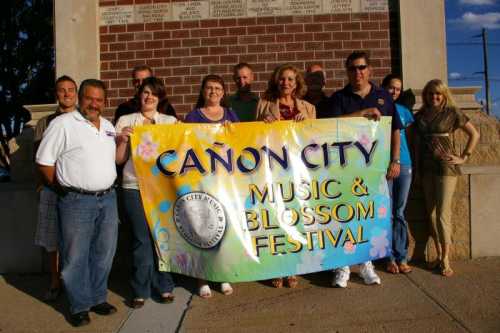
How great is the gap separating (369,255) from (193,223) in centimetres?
160

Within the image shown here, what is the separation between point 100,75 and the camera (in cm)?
582

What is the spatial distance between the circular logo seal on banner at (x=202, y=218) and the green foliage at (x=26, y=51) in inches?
382

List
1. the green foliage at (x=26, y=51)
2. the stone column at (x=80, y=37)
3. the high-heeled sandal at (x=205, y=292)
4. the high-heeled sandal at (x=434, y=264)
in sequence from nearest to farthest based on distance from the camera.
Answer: the high-heeled sandal at (x=205, y=292), the high-heeled sandal at (x=434, y=264), the stone column at (x=80, y=37), the green foliage at (x=26, y=51)

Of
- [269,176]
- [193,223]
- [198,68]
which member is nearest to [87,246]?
[193,223]

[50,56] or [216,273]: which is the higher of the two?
[50,56]

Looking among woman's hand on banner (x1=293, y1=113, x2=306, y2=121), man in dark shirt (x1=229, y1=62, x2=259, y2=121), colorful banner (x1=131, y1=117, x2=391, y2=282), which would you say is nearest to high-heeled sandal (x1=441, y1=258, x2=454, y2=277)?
colorful banner (x1=131, y1=117, x2=391, y2=282)

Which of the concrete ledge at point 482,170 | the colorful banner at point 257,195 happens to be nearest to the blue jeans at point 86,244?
the colorful banner at point 257,195

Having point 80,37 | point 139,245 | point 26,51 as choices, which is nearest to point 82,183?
point 139,245

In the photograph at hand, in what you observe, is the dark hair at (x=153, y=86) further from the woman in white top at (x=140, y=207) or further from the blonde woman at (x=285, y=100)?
the blonde woman at (x=285, y=100)

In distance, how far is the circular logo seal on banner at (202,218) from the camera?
371cm

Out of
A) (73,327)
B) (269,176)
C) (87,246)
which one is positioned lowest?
(73,327)

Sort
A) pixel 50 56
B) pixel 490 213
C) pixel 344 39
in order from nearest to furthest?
pixel 490 213
pixel 344 39
pixel 50 56

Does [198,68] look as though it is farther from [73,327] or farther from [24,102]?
[24,102]

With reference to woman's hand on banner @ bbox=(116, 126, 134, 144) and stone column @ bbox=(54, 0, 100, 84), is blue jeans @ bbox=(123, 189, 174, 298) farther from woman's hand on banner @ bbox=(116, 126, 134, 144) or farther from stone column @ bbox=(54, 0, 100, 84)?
stone column @ bbox=(54, 0, 100, 84)
